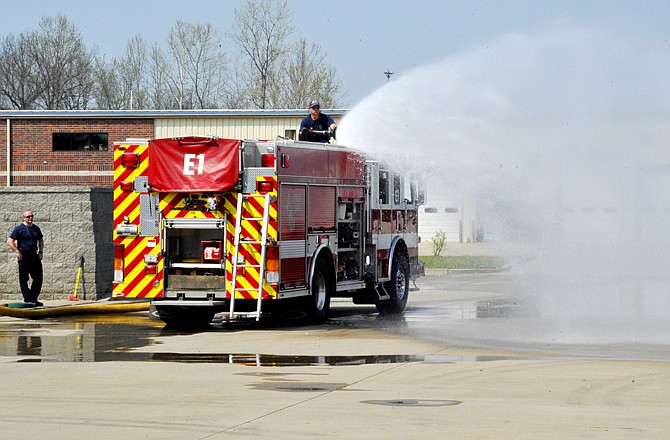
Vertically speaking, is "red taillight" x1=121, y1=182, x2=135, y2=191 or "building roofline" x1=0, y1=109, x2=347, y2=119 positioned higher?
"building roofline" x1=0, y1=109, x2=347, y2=119

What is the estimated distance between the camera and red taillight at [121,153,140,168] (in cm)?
1645

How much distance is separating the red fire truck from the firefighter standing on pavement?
3.25 metres

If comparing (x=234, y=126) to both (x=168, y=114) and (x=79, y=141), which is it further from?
(x=79, y=141)

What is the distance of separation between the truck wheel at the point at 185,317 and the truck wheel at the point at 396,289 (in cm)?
311

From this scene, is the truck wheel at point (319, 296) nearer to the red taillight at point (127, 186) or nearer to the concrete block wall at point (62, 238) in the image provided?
the red taillight at point (127, 186)

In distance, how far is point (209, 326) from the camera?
17188 mm

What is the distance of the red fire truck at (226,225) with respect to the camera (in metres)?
15.9

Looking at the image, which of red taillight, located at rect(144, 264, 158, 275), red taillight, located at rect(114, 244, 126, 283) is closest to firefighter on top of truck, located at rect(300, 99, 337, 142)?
red taillight, located at rect(144, 264, 158, 275)

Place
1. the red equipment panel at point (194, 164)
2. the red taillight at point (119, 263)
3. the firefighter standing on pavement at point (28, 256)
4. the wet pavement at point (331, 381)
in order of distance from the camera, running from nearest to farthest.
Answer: the wet pavement at point (331, 381) < the red equipment panel at point (194, 164) < the red taillight at point (119, 263) < the firefighter standing on pavement at point (28, 256)

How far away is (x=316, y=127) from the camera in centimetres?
1822

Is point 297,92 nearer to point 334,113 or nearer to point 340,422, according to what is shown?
point 334,113

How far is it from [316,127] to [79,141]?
23.6m

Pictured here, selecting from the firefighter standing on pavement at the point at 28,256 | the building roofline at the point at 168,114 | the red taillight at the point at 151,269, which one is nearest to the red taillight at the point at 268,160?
the red taillight at the point at 151,269

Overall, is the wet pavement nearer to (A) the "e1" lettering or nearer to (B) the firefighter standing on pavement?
(B) the firefighter standing on pavement
